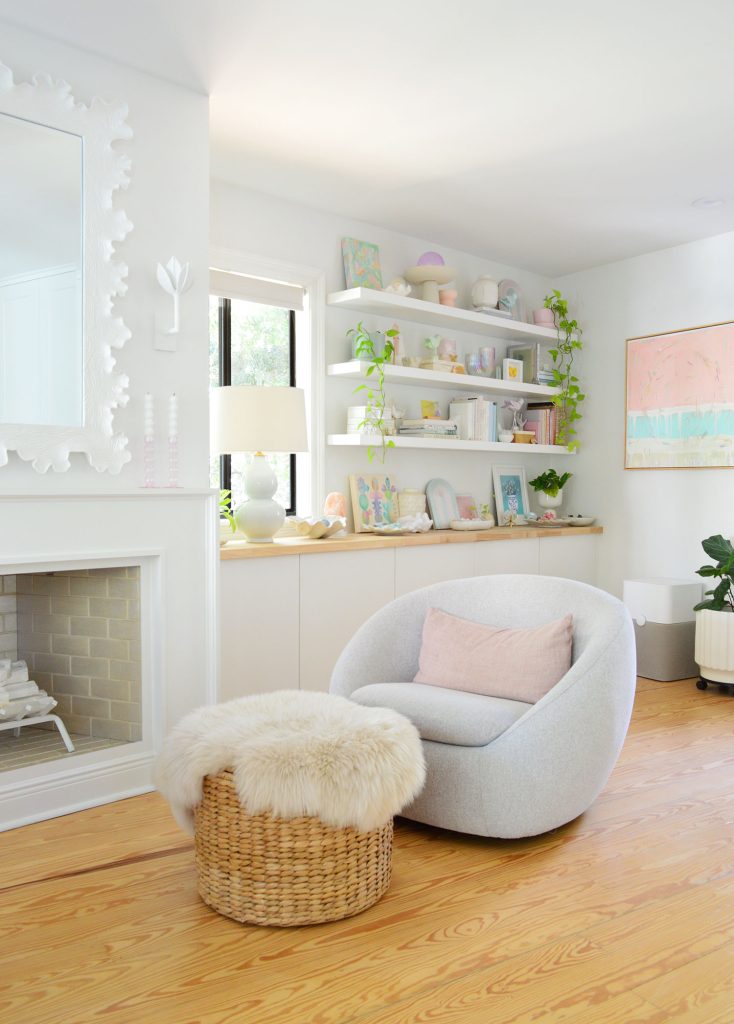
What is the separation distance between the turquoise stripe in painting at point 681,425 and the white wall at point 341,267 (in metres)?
0.82

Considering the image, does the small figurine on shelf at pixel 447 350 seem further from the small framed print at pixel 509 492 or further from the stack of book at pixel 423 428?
the small framed print at pixel 509 492

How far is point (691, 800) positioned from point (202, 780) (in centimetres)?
173

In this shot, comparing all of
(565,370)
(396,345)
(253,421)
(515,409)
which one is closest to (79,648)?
(253,421)

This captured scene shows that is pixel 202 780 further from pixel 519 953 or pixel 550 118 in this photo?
pixel 550 118

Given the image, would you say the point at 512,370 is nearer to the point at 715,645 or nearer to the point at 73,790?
the point at 715,645

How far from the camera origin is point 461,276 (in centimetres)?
513

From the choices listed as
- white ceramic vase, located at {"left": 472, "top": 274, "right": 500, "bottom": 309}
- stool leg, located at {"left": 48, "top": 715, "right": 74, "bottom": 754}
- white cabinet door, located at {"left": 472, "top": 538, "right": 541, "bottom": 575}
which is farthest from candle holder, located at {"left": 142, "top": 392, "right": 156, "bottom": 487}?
white ceramic vase, located at {"left": 472, "top": 274, "right": 500, "bottom": 309}

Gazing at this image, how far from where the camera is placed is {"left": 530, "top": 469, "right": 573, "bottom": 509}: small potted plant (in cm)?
539

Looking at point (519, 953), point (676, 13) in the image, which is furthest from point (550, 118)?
point (519, 953)

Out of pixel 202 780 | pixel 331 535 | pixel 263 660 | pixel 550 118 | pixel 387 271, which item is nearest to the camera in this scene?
pixel 202 780

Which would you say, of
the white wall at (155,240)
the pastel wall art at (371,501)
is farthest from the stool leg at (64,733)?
the pastel wall art at (371,501)

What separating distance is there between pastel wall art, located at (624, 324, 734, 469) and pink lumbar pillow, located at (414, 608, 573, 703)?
2525mm

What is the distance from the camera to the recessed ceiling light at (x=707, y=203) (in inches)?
166

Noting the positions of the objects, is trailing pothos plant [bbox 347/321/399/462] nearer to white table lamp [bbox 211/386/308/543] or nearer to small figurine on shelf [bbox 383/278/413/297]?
small figurine on shelf [bbox 383/278/413/297]
